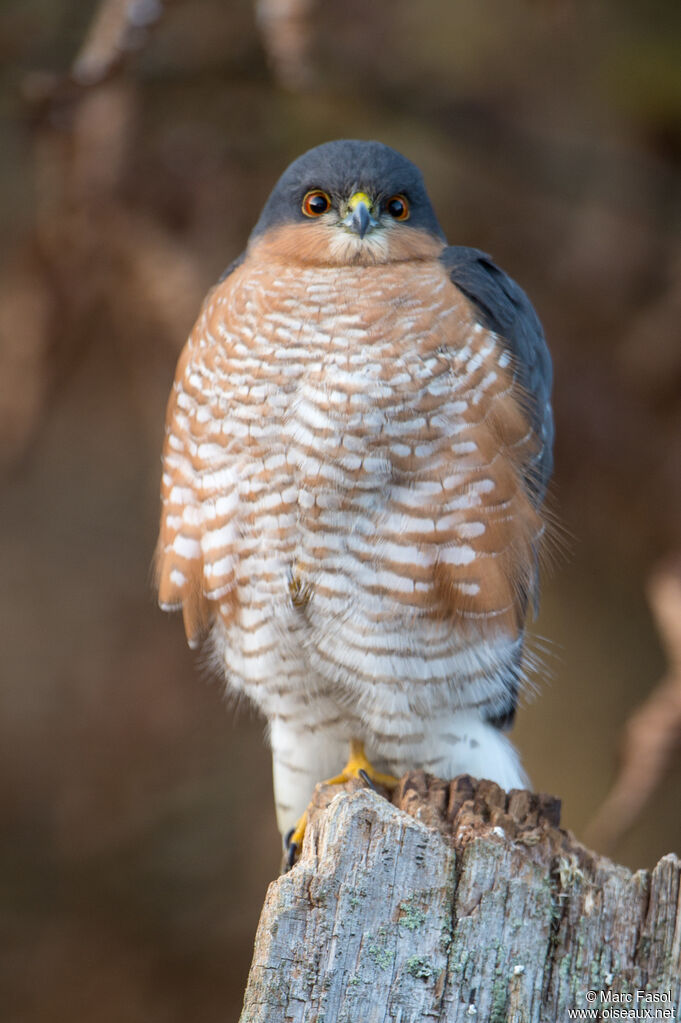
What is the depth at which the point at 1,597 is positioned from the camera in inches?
204

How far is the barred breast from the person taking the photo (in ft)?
8.62

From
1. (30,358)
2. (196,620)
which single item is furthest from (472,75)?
(196,620)

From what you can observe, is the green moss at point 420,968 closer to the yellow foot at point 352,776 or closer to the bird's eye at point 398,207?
the yellow foot at point 352,776

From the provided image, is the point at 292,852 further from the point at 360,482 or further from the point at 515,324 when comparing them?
the point at 515,324

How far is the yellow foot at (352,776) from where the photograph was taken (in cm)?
302

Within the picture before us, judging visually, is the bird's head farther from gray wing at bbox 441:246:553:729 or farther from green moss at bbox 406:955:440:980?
green moss at bbox 406:955:440:980

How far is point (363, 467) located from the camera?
2.62 m

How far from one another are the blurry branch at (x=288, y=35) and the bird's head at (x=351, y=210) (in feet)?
2.84

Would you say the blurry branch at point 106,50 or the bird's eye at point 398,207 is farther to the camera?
the blurry branch at point 106,50

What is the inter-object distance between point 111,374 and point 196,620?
226 centimetres

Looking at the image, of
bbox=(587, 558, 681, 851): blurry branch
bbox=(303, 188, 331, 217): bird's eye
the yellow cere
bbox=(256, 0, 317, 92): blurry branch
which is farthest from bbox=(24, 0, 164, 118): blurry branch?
bbox=(587, 558, 681, 851): blurry branch

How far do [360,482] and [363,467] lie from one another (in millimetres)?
42

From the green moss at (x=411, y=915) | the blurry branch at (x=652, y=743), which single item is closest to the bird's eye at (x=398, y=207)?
the blurry branch at (x=652, y=743)

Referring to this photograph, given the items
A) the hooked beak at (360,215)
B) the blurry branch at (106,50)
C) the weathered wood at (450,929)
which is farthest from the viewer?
the blurry branch at (106,50)
